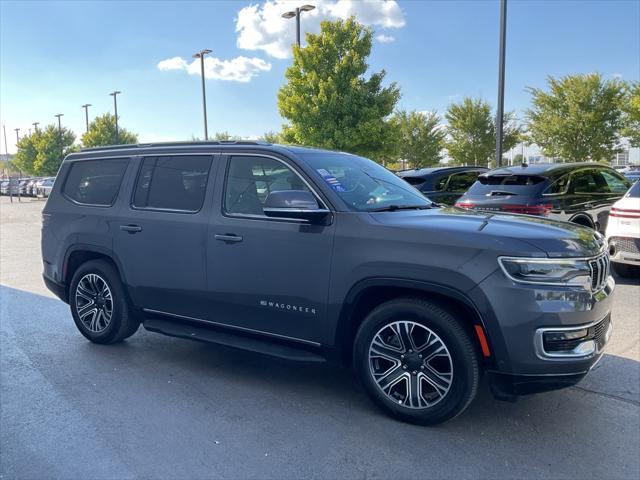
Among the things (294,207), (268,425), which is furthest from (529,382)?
(294,207)

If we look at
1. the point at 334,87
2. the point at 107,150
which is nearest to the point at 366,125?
the point at 334,87

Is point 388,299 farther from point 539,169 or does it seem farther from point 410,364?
point 539,169

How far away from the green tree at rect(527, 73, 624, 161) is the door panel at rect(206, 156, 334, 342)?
28761 millimetres

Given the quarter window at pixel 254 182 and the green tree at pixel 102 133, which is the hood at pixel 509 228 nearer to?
the quarter window at pixel 254 182

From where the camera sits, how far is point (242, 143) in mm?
4434

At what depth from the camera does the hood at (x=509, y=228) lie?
3211 mm

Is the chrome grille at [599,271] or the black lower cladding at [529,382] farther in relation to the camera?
the chrome grille at [599,271]

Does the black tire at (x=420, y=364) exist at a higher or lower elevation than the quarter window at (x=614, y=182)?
lower

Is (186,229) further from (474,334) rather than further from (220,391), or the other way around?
(474,334)

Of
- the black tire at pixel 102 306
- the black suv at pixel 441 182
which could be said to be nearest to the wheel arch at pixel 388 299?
the black tire at pixel 102 306

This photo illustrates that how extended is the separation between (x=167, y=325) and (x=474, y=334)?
259cm

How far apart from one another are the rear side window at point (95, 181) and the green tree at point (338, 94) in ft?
60.4

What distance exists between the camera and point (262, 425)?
11.7 ft

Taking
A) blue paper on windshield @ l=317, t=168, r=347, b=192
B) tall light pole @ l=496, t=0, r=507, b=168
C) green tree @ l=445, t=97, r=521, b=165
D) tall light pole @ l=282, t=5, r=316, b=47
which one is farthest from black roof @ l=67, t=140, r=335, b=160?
green tree @ l=445, t=97, r=521, b=165
